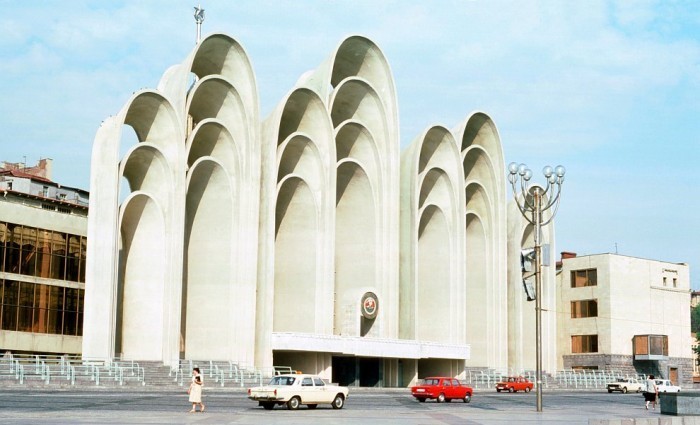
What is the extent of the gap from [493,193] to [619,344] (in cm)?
2346

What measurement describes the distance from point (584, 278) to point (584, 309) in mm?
3041

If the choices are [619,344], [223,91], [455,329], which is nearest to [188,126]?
[223,91]

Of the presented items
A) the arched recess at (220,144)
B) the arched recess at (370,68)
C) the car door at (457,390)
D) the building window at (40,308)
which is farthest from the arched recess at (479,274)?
the car door at (457,390)

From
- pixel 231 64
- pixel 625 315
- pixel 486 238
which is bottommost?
pixel 625 315

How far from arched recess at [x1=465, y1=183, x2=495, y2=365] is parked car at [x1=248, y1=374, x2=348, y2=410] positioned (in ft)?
144

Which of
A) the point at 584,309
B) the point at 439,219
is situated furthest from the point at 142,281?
the point at 584,309

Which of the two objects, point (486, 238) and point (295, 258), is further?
point (486, 238)

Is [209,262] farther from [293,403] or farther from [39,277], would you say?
[293,403]

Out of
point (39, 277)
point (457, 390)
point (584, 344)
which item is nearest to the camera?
point (457, 390)

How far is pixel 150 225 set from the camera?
184ft

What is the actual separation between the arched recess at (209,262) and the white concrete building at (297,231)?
0.10 m

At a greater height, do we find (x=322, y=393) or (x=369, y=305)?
(x=369, y=305)

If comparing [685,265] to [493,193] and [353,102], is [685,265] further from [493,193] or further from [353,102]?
[353,102]

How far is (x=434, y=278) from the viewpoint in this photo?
74.4m
